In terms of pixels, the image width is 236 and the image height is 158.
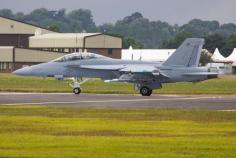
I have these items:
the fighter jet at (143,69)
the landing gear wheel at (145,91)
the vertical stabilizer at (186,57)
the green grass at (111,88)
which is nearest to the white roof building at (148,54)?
the green grass at (111,88)

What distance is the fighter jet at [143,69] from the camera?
56.3m

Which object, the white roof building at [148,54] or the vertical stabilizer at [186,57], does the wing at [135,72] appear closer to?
the vertical stabilizer at [186,57]

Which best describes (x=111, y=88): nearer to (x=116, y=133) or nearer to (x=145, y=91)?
(x=145, y=91)

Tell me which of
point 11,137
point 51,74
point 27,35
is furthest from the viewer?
point 27,35

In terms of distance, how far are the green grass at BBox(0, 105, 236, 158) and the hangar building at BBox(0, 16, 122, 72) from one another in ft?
304

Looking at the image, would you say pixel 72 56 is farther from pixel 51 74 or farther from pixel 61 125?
pixel 61 125

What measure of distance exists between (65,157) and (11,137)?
4784 mm

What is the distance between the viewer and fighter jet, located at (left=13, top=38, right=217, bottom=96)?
56344 millimetres

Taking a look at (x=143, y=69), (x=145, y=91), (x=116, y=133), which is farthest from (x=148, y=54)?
(x=116, y=133)

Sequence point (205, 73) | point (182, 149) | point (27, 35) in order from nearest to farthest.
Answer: point (182, 149) → point (205, 73) → point (27, 35)

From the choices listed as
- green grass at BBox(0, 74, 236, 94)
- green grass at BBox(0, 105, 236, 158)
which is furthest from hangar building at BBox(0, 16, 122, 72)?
green grass at BBox(0, 105, 236, 158)

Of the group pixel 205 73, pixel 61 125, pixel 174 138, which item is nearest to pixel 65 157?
pixel 174 138

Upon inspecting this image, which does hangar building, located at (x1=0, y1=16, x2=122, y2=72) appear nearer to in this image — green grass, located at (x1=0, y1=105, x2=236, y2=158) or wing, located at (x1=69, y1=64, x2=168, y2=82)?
wing, located at (x1=69, y1=64, x2=168, y2=82)

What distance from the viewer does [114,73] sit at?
189 ft
